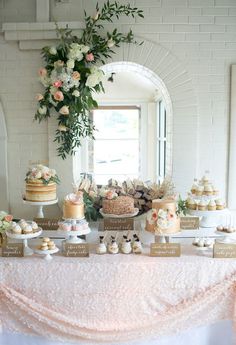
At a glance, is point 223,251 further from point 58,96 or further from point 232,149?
point 58,96

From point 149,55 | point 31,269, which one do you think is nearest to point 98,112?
point 149,55

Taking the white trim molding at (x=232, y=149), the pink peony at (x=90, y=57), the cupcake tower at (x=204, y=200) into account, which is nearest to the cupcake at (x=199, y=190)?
the cupcake tower at (x=204, y=200)

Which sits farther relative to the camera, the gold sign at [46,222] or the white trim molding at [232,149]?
the white trim molding at [232,149]

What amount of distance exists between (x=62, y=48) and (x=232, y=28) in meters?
1.47

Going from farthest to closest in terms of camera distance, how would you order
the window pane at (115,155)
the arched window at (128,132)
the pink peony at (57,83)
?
the window pane at (115,155) < the arched window at (128,132) < the pink peony at (57,83)

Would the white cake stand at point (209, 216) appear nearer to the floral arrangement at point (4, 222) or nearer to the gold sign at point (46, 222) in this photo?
the gold sign at point (46, 222)

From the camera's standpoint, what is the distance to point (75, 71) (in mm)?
3102

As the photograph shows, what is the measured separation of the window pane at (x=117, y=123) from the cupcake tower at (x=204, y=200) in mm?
2495

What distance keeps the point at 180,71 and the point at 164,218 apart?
1.41m

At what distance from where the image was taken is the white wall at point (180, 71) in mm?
3314

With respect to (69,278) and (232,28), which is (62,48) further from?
(69,278)

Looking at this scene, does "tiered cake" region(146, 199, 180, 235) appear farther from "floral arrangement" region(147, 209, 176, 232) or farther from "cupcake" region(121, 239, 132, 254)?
"cupcake" region(121, 239, 132, 254)

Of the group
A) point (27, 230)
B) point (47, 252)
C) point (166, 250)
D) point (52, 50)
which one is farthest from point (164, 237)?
point (52, 50)

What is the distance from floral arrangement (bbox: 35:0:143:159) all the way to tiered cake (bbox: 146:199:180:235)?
1033 millimetres
